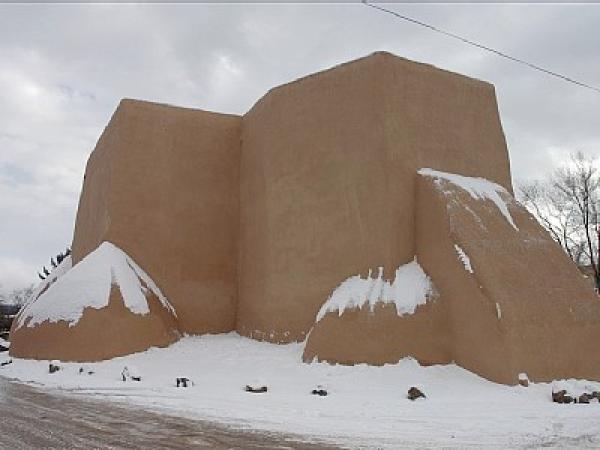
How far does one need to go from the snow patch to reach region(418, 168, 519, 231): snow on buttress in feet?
7.09

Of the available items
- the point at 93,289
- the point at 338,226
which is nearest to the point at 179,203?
the point at 93,289

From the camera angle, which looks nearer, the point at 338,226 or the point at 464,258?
the point at 464,258

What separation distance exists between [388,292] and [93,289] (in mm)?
8677

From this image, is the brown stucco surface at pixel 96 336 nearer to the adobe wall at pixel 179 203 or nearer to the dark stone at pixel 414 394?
the adobe wall at pixel 179 203

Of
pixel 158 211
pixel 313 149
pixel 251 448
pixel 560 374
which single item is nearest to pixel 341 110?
pixel 313 149

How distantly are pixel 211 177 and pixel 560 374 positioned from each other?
13.1 metres

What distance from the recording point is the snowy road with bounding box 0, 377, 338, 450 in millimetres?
6980

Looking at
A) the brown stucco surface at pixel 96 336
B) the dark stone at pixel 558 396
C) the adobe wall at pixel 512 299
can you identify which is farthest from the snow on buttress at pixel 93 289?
the dark stone at pixel 558 396

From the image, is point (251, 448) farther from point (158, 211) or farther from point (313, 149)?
point (158, 211)

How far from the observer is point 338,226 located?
16234mm

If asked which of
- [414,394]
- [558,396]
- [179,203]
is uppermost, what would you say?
[179,203]

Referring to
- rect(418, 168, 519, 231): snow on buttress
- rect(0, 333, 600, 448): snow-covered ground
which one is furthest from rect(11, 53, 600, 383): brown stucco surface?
rect(0, 333, 600, 448): snow-covered ground

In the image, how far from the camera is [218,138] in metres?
21.2

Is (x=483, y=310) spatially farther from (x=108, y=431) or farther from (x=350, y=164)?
(x=108, y=431)
